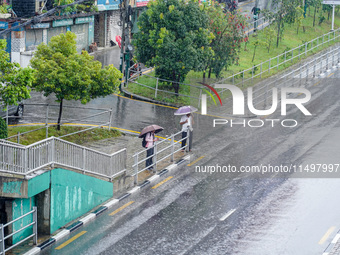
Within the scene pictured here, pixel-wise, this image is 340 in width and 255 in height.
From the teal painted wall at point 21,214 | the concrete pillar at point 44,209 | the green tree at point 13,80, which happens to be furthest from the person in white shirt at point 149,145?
the teal painted wall at point 21,214

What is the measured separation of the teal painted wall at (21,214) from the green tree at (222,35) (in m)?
20.1

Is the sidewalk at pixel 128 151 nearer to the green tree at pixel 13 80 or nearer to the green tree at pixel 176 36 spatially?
the green tree at pixel 13 80

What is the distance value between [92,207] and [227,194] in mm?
4591

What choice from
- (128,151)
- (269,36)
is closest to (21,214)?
(128,151)

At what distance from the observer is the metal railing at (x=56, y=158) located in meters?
18.8

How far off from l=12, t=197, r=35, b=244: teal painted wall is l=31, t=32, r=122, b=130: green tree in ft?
27.9

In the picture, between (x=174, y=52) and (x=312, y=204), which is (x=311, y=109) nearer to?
(x=174, y=52)

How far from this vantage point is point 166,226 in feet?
67.5

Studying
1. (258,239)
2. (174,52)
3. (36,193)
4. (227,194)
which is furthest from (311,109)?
(36,193)

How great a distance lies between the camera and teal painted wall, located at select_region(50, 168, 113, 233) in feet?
65.7

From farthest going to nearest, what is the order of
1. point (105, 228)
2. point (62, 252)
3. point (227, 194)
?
point (227, 194), point (105, 228), point (62, 252)

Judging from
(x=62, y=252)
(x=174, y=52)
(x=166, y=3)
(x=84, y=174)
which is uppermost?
(x=166, y=3)

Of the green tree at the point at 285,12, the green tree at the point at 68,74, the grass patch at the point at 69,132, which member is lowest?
the grass patch at the point at 69,132

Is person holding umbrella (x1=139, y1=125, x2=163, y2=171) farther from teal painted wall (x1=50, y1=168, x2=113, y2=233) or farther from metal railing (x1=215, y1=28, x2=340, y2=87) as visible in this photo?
metal railing (x1=215, y1=28, x2=340, y2=87)
